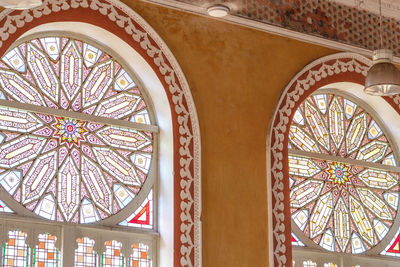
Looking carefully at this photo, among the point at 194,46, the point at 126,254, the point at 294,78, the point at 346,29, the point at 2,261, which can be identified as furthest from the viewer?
the point at 346,29

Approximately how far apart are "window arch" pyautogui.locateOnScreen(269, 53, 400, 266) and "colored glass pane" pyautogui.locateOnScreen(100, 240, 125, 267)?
55.5 inches

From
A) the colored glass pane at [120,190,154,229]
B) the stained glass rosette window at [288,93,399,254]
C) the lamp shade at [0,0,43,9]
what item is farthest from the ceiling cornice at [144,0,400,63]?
the lamp shade at [0,0,43,9]

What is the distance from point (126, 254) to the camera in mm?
7348

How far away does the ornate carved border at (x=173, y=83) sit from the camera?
7277 millimetres

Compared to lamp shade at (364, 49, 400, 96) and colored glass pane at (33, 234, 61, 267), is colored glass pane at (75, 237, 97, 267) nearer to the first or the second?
colored glass pane at (33, 234, 61, 267)

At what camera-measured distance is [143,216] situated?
755 centimetres

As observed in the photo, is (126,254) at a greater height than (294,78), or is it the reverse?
(294,78)

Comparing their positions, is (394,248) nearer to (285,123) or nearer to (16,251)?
(285,123)

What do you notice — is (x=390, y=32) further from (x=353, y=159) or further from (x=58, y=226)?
(x=58, y=226)

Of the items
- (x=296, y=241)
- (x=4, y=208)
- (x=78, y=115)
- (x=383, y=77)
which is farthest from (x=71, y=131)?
(x=383, y=77)

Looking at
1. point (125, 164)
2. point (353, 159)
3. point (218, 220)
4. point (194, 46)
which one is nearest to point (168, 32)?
point (194, 46)

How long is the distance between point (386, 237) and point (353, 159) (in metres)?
0.86

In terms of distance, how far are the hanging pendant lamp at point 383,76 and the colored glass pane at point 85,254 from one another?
2.67 m

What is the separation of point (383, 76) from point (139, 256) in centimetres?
255
